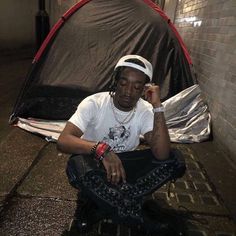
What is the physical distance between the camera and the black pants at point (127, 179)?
1874mm

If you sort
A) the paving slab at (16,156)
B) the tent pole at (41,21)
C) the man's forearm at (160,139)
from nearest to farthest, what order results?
1. the man's forearm at (160,139)
2. the paving slab at (16,156)
3. the tent pole at (41,21)

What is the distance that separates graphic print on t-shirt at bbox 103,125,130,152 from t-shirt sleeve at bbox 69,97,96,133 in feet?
0.62

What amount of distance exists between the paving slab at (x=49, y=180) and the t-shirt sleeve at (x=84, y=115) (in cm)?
77

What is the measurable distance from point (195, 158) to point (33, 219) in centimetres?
200

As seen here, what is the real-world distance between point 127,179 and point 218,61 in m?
2.46

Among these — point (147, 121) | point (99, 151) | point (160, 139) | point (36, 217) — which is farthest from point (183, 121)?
point (36, 217)

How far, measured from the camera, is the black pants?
1.87m

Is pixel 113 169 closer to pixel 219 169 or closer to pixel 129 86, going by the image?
pixel 129 86

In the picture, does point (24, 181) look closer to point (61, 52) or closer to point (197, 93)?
point (61, 52)

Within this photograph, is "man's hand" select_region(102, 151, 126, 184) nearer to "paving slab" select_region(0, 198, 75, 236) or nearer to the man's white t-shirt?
the man's white t-shirt

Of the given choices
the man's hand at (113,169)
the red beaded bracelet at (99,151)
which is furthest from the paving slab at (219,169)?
the red beaded bracelet at (99,151)

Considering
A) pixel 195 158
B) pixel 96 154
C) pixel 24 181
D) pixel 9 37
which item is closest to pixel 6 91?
pixel 24 181

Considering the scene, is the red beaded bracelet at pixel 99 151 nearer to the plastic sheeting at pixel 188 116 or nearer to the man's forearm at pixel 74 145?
the man's forearm at pixel 74 145

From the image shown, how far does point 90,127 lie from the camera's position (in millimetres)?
2201
